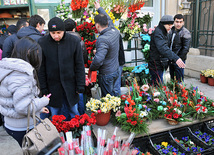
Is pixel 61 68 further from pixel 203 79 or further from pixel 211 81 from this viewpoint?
pixel 203 79

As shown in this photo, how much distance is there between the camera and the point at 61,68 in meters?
2.45

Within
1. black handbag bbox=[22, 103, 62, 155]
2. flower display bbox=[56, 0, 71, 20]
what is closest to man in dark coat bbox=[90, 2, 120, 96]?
black handbag bbox=[22, 103, 62, 155]

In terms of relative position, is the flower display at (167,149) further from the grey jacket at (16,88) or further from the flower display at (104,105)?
the grey jacket at (16,88)

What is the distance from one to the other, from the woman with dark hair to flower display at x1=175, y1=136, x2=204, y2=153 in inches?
72.1

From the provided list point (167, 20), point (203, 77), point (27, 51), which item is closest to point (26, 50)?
point (27, 51)

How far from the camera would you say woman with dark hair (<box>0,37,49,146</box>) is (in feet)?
5.05

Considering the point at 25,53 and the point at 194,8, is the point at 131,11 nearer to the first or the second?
the point at 194,8

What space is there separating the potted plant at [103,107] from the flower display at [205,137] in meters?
1.20

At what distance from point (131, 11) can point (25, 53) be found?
350 cm

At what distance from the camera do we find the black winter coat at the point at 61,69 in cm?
243

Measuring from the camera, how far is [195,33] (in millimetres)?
6203

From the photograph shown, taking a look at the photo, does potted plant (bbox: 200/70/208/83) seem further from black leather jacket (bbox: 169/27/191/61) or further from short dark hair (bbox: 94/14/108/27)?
short dark hair (bbox: 94/14/108/27)

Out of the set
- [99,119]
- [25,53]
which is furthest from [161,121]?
[25,53]

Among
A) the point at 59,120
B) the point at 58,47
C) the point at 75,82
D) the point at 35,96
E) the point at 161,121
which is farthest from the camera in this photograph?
→ the point at 161,121
